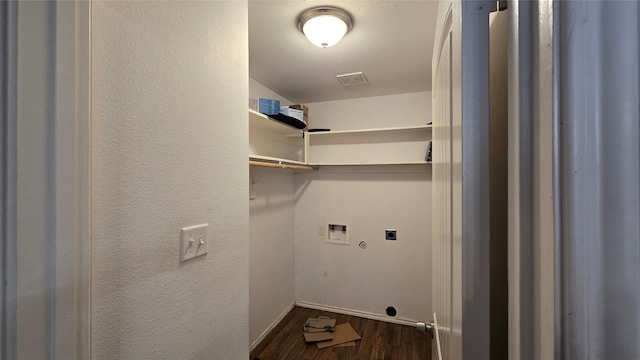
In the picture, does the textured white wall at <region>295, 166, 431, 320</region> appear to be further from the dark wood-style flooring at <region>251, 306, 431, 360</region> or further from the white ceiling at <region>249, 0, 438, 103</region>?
the white ceiling at <region>249, 0, 438, 103</region>

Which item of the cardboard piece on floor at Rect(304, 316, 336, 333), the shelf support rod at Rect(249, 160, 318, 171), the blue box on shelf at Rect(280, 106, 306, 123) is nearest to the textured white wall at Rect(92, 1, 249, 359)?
the shelf support rod at Rect(249, 160, 318, 171)

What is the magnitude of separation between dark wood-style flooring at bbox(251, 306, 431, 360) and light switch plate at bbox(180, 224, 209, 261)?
1649 millimetres

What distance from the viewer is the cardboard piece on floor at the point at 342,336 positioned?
2.20m

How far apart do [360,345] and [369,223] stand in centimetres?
110

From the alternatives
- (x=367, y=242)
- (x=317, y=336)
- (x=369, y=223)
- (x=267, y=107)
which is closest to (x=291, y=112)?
(x=267, y=107)

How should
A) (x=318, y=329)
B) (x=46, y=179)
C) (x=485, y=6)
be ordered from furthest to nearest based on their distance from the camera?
Answer: (x=318, y=329)
(x=46, y=179)
(x=485, y=6)

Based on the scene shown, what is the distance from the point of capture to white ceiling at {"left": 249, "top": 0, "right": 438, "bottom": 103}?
1359 millimetres

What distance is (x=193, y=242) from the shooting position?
2.89 ft

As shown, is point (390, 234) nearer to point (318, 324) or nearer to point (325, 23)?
point (318, 324)

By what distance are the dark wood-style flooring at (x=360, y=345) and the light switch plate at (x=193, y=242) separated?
165 centimetres

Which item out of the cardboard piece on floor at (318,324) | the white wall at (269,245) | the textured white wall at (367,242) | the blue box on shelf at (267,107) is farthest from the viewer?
the textured white wall at (367,242)

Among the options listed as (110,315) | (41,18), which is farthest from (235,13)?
(110,315)

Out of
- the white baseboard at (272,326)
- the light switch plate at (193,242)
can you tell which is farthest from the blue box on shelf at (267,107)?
the white baseboard at (272,326)

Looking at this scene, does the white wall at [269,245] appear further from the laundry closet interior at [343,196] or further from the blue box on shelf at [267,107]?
the blue box on shelf at [267,107]
